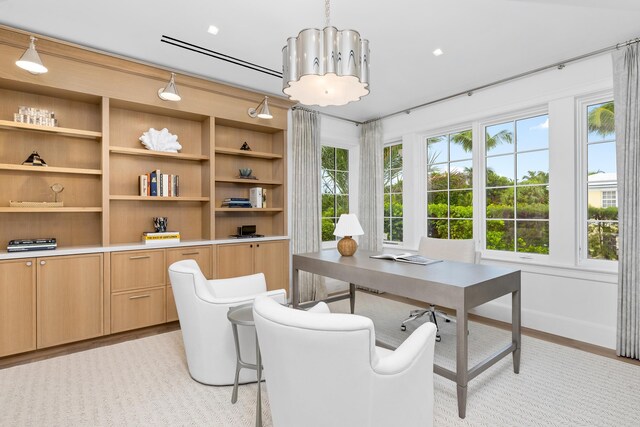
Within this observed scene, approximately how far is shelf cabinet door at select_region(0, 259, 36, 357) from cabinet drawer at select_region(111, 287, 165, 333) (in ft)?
1.90

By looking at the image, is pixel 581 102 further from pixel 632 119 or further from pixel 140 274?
pixel 140 274

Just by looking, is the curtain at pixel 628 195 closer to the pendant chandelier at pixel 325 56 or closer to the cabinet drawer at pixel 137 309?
the pendant chandelier at pixel 325 56

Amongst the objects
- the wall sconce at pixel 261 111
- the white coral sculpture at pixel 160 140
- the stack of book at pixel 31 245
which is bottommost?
the stack of book at pixel 31 245

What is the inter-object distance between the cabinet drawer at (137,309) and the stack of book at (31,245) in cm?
68

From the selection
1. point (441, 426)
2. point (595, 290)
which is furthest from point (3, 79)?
point (595, 290)

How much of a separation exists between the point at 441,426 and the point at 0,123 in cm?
386

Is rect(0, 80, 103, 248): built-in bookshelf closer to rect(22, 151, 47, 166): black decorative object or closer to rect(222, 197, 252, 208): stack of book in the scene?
rect(22, 151, 47, 166): black decorative object

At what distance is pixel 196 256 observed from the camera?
3.52 meters

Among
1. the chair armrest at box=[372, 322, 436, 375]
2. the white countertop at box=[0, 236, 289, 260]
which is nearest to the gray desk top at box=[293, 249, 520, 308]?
the chair armrest at box=[372, 322, 436, 375]

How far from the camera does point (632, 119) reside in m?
2.64

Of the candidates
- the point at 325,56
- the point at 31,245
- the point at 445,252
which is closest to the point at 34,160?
the point at 31,245

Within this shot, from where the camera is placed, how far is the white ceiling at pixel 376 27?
232cm

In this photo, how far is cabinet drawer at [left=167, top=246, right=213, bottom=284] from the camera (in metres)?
3.38

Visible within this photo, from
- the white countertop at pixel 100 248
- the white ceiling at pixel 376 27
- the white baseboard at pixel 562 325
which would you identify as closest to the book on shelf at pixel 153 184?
the white countertop at pixel 100 248
